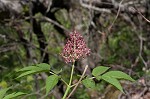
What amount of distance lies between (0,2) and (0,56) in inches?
83.1

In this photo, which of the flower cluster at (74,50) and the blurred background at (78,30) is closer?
the flower cluster at (74,50)

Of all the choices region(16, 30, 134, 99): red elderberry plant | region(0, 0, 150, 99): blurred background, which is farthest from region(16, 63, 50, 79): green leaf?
region(0, 0, 150, 99): blurred background

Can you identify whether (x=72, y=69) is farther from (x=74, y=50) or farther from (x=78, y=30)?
(x=78, y=30)

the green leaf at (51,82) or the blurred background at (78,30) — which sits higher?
the green leaf at (51,82)

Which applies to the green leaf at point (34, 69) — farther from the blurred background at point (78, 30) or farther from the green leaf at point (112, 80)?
the blurred background at point (78, 30)

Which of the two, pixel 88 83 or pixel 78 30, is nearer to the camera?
pixel 88 83

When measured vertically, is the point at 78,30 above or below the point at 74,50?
below

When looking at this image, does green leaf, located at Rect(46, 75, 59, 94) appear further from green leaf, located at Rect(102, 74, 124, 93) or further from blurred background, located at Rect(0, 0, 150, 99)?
blurred background, located at Rect(0, 0, 150, 99)

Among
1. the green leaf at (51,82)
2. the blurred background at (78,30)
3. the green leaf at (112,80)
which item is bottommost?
the blurred background at (78,30)

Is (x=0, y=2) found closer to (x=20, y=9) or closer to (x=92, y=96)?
(x=20, y=9)

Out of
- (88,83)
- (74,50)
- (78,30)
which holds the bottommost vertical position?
(78,30)

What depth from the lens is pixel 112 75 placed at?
141cm

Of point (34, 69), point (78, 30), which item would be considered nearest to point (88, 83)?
point (34, 69)

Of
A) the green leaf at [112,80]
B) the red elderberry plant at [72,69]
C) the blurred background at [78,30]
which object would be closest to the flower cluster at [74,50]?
the red elderberry plant at [72,69]
